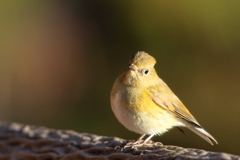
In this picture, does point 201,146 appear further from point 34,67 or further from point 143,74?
point 34,67

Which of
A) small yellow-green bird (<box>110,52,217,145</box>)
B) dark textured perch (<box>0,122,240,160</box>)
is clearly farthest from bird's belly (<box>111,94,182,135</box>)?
dark textured perch (<box>0,122,240,160</box>)

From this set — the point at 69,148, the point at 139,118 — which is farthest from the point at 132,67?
the point at 69,148

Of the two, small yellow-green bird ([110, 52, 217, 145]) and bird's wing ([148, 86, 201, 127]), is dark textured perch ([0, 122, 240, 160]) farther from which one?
bird's wing ([148, 86, 201, 127])

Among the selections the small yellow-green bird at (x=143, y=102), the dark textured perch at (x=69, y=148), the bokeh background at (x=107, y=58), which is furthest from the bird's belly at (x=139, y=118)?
the bokeh background at (x=107, y=58)

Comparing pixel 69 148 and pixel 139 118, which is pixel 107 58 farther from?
pixel 69 148

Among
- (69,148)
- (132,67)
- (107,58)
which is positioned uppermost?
(107,58)

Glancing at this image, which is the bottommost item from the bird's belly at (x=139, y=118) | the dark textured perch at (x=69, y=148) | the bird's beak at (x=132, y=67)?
the dark textured perch at (x=69, y=148)

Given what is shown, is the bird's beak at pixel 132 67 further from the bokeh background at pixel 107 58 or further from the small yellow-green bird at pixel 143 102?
the bokeh background at pixel 107 58
